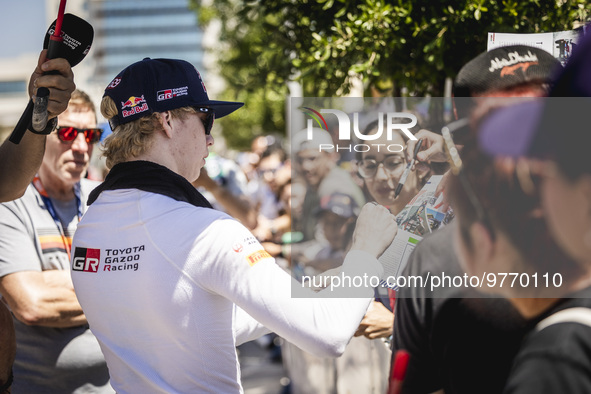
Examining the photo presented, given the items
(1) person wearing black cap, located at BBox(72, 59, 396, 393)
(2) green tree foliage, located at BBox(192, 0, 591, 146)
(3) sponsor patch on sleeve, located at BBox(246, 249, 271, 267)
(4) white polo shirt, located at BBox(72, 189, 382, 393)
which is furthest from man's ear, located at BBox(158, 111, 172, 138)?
(2) green tree foliage, located at BBox(192, 0, 591, 146)

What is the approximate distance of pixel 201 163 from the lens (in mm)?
2035

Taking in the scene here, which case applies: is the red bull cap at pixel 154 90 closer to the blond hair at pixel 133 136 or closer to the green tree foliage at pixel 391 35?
the blond hair at pixel 133 136

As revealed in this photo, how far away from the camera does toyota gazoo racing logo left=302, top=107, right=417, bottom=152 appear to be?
1703mm

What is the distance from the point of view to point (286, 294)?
159 cm

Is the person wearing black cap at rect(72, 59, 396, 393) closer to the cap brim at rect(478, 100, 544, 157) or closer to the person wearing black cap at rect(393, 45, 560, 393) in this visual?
the person wearing black cap at rect(393, 45, 560, 393)

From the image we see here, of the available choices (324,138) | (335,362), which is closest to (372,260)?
(324,138)

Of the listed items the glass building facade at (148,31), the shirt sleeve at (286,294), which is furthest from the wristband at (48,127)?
the glass building facade at (148,31)

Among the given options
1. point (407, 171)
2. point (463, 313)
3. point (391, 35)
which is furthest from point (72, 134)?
point (463, 313)

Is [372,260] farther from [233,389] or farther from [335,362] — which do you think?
[335,362]

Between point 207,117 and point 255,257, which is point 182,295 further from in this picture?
point 207,117

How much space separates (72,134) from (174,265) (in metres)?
1.51

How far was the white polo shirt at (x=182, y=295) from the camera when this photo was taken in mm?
1599

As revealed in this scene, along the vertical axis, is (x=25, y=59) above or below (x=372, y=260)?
above

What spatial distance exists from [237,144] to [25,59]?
314 feet
